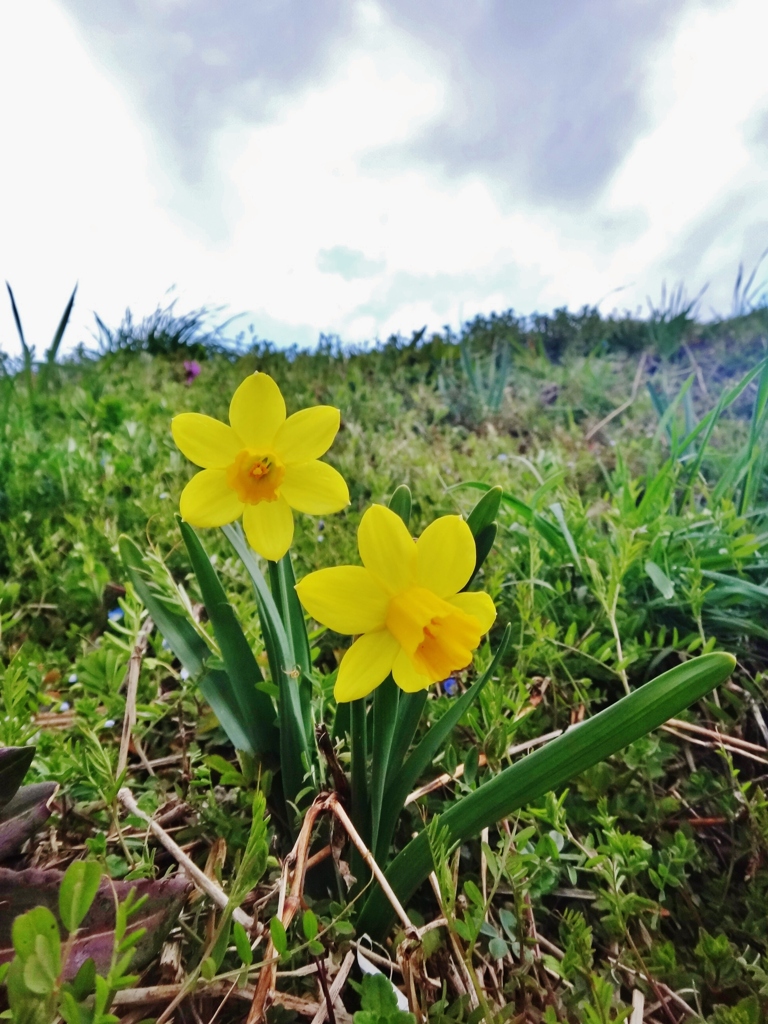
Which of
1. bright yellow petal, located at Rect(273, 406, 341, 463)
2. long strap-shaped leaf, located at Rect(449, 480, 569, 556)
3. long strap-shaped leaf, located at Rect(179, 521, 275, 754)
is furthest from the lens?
long strap-shaped leaf, located at Rect(449, 480, 569, 556)

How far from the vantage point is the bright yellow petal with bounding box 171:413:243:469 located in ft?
1.93

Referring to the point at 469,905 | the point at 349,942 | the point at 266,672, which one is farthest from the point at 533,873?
the point at 266,672

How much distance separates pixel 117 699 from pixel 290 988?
1.54 feet

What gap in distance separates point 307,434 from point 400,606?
0.67 ft

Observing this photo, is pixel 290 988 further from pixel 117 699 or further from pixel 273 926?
pixel 117 699

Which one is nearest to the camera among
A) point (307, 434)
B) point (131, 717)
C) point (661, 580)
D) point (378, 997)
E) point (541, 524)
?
point (378, 997)

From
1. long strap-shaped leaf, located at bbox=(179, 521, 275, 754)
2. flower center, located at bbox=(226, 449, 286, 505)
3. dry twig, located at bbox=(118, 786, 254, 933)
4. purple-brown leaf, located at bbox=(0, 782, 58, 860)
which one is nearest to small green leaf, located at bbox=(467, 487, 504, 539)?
flower center, located at bbox=(226, 449, 286, 505)

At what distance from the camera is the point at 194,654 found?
0.83 metres

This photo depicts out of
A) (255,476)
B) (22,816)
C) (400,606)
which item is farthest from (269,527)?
(22,816)

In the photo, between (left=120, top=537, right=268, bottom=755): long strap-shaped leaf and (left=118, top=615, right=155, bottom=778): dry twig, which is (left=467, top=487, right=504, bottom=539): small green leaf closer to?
(left=120, top=537, right=268, bottom=755): long strap-shaped leaf

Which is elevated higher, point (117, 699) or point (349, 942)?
point (117, 699)

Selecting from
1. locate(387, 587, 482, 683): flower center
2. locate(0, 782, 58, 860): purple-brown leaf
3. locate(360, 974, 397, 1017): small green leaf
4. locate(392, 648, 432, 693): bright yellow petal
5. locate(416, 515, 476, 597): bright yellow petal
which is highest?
locate(416, 515, 476, 597): bright yellow petal

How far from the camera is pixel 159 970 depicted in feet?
2.03

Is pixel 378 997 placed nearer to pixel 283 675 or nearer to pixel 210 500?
pixel 283 675
